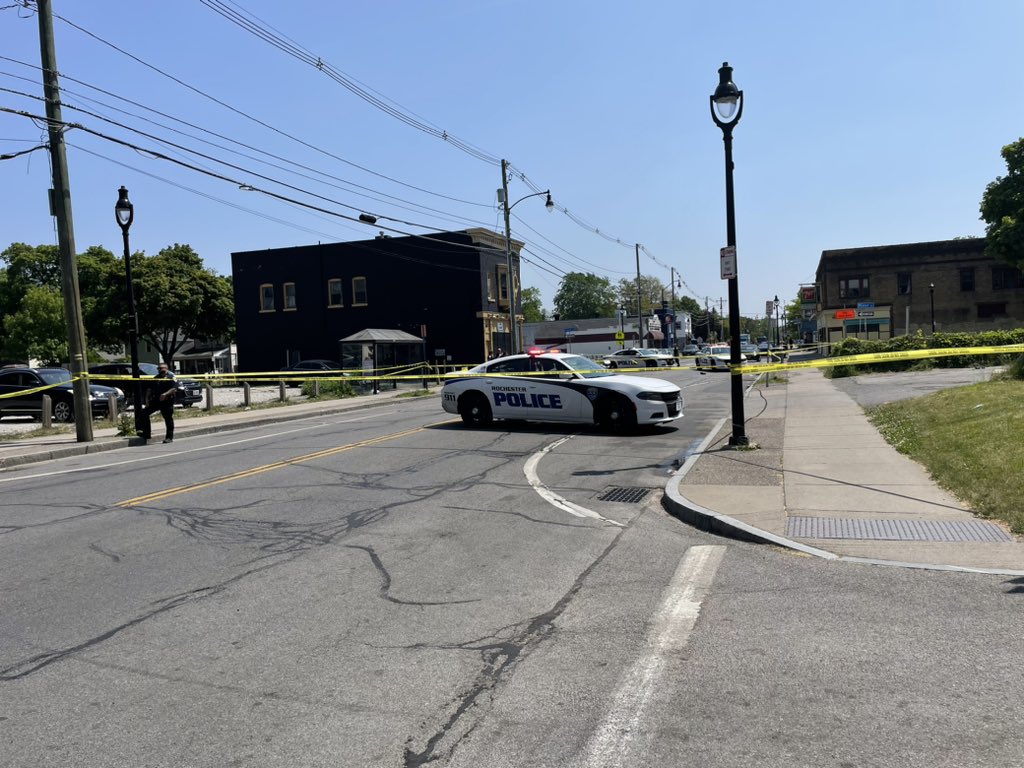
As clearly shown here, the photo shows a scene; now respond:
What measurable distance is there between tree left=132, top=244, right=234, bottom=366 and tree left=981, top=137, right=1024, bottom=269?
51.3 metres

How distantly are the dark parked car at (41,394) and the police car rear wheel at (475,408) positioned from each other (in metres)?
11.6

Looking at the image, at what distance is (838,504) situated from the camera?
26.9 feet

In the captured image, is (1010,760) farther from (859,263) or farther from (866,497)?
(859,263)

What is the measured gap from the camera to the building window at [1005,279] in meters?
60.2

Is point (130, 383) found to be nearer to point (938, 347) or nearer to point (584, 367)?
point (584, 367)

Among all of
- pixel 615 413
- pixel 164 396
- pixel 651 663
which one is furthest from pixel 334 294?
pixel 651 663

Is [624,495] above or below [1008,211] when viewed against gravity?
below

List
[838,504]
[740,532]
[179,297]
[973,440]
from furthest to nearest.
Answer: [179,297], [973,440], [838,504], [740,532]

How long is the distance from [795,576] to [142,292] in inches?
2181

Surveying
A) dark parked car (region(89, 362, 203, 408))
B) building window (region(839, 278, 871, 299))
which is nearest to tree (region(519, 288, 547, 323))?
building window (region(839, 278, 871, 299))

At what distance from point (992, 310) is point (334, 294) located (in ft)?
163

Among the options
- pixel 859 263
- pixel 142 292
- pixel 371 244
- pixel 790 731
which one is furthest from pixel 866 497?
pixel 859 263

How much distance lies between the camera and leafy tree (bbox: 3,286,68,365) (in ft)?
224

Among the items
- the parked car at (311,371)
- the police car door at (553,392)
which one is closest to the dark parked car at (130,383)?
the parked car at (311,371)
